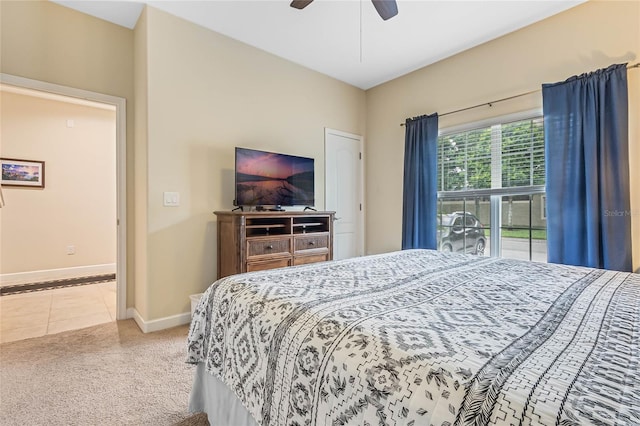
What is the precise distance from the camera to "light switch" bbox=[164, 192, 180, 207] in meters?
2.72

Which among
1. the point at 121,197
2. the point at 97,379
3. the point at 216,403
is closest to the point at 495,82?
the point at 216,403

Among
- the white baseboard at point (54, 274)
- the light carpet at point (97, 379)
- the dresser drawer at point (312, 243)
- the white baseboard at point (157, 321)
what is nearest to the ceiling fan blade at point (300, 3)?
the dresser drawer at point (312, 243)

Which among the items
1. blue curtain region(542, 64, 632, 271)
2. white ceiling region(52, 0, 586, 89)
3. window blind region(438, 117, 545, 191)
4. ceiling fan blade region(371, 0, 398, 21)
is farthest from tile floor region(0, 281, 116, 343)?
blue curtain region(542, 64, 632, 271)

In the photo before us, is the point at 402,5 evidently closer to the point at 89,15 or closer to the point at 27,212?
the point at 89,15

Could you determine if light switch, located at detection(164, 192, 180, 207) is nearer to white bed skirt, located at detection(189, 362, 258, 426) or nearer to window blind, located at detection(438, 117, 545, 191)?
white bed skirt, located at detection(189, 362, 258, 426)

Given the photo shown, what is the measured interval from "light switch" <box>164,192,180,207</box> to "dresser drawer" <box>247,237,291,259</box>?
2.53ft

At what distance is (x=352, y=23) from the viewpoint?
289cm

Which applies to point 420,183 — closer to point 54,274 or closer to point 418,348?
point 418,348

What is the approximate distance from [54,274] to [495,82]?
20.9 feet

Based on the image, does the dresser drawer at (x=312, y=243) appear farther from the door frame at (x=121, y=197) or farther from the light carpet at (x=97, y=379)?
the door frame at (x=121, y=197)

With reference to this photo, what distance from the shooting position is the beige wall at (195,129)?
267 cm

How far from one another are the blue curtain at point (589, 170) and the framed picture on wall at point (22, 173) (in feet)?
21.0

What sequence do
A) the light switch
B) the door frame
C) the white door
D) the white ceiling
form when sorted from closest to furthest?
the white ceiling
the light switch
the door frame
the white door

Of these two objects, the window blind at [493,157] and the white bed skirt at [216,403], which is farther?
the window blind at [493,157]
